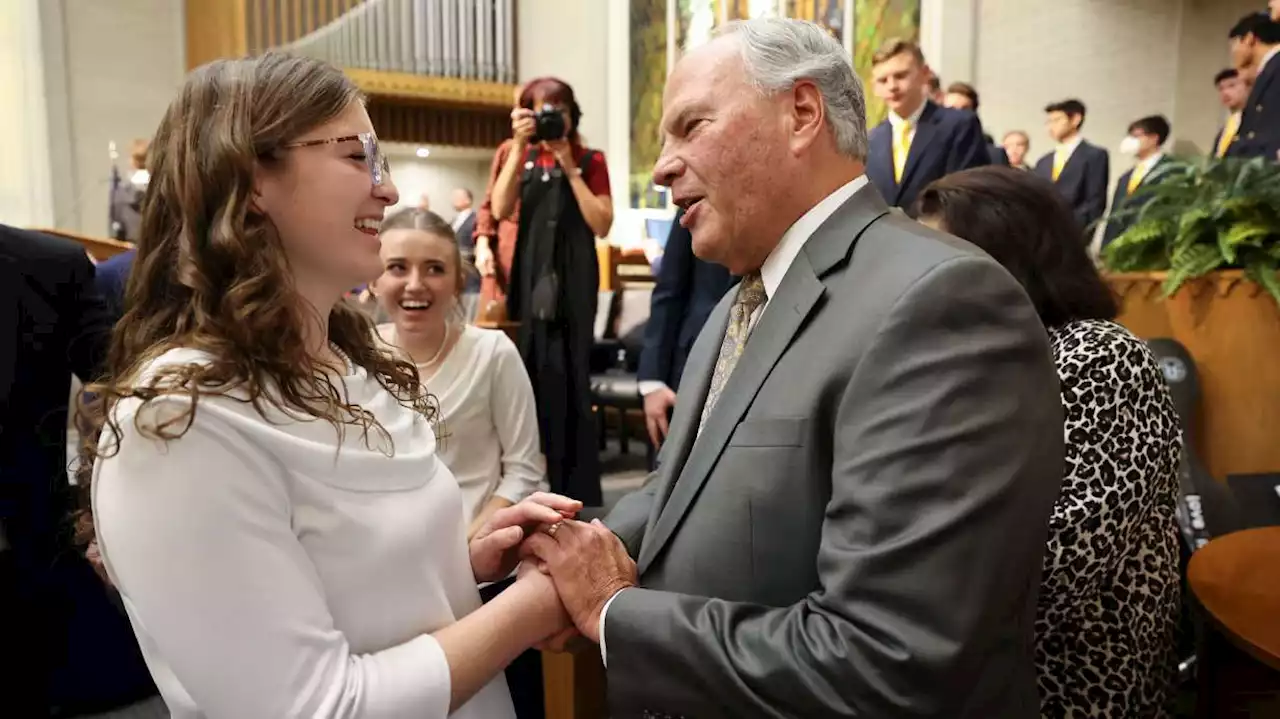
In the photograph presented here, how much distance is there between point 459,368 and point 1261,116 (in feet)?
15.2

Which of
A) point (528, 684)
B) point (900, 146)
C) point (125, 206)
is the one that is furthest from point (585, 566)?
point (125, 206)

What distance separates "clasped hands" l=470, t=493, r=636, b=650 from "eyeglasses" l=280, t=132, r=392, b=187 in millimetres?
504

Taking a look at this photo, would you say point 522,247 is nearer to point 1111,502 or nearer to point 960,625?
point 1111,502

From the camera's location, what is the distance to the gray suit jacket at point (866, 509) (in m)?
0.92

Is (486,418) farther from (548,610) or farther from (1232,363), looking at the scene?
(1232,363)

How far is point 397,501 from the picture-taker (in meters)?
1.06

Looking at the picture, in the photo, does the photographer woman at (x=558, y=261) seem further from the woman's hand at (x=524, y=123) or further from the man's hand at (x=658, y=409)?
the man's hand at (x=658, y=409)

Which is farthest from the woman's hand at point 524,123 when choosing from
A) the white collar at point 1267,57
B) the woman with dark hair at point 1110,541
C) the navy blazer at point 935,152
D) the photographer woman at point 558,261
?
the white collar at point 1267,57

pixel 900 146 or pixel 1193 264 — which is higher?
pixel 900 146

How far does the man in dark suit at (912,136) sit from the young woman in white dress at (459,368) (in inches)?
62.4

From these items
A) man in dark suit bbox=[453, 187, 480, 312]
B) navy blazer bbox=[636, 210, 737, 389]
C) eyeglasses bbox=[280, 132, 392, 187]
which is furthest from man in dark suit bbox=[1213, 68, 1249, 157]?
eyeglasses bbox=[280, 132, 392, 187]

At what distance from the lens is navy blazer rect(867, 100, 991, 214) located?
3254 millimetres

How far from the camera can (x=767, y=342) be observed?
3.63ft

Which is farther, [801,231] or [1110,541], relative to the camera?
[1110,541]
